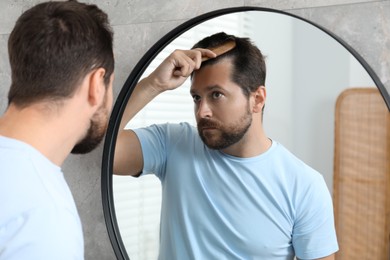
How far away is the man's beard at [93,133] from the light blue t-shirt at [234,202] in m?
0.22

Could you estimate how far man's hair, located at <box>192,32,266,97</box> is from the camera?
3.74 ft

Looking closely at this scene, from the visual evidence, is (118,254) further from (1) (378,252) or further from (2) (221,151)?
(1) (378,252)

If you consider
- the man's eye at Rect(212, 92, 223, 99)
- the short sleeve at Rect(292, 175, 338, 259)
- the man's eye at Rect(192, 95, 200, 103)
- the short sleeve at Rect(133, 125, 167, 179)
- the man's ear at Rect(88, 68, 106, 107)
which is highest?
the man's ear at Rect(88, 68, 106, 107)

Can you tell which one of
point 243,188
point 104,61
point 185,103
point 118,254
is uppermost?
point 104,61

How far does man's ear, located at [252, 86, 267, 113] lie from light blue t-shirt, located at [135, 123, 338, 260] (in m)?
0.07

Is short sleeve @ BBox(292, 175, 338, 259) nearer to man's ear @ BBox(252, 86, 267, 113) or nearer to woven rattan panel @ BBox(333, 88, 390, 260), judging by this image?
woven rattan panel @ BBox(333, 88, 390, 260)

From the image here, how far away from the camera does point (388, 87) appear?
1062 mm

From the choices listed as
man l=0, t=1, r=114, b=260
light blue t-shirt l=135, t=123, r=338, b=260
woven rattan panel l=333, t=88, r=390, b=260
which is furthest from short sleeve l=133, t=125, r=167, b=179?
woven rattan panel l=333, t=88, r=390, b=260

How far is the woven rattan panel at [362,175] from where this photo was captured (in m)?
1.04

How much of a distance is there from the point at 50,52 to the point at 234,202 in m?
0.46

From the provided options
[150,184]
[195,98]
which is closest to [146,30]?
[195,98]

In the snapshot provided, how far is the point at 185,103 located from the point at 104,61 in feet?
0.92

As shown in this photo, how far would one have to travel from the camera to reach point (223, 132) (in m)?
1.18

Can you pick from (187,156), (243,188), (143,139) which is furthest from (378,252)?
(143,139)
